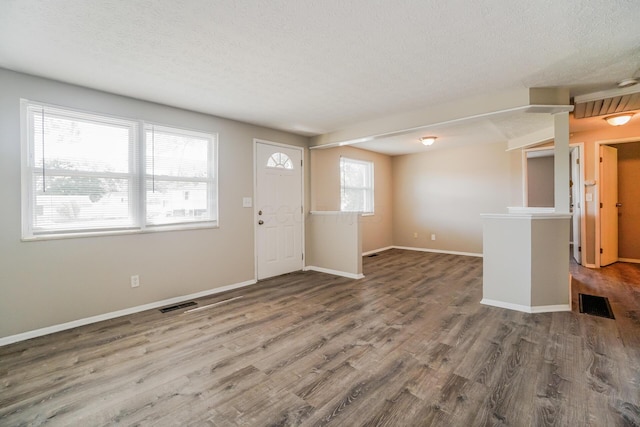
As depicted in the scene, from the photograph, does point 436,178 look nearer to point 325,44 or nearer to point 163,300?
point 325,44

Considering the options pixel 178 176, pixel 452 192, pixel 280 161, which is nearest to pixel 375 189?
pixel 452 192

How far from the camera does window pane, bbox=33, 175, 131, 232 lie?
2699mm

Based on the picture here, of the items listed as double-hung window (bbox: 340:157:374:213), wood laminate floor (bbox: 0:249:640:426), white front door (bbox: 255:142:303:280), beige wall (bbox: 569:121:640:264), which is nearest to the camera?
wood laminate floor (bbox: 0:249:640:426)

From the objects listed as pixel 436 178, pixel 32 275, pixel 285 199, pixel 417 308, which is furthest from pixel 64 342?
pixel 436 178

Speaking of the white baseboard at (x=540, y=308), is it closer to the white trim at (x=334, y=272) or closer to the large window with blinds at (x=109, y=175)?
the white trim at (x=334, y=272)

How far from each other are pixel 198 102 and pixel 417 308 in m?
3.49

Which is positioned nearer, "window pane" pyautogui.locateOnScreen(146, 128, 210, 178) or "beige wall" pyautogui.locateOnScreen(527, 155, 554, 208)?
"window pane" pyautogui.locateOnScreen(146, 128, 210, 178)

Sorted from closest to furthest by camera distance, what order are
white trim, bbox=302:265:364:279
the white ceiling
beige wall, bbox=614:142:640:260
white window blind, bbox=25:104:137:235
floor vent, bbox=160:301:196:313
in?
the white ceiling → white window blind, bbox=25:104:137:235 → floor vent, bbox=160:301:196:313 → white trim, bbox=302:265:364:279 → beige wall, bbox=614:142:640:260

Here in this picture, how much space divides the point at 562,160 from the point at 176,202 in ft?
14.8

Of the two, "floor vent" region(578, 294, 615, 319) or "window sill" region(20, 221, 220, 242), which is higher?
"window sill" region(20, 221, 220, 242)

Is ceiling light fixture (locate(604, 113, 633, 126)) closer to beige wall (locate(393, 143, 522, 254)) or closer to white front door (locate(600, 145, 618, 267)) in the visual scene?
white front door (locate(600, 145, 618, 267))

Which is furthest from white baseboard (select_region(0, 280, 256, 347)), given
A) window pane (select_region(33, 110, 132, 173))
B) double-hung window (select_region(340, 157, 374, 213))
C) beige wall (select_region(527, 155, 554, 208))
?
beige wall (select_region(527, 155, 554, 208))

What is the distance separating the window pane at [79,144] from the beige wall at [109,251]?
15cm

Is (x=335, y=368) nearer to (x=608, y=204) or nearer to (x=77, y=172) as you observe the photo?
(x=77, y=172)
